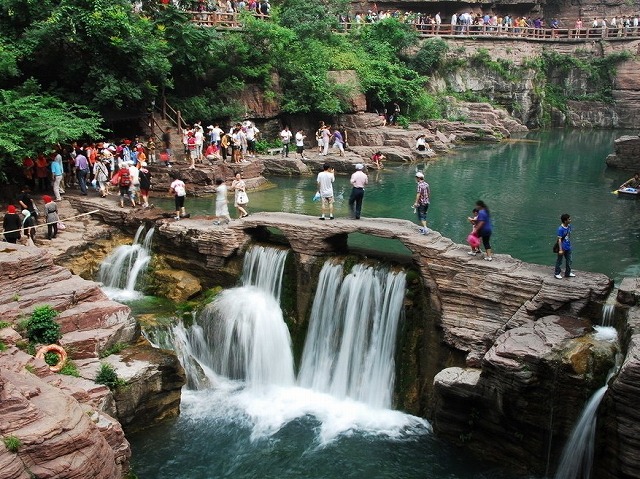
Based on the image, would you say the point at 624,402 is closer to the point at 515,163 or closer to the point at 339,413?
the point at 339,413

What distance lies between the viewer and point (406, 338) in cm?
1441

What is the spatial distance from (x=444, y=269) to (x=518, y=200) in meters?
12.1

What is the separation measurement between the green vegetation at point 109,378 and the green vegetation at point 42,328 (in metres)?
1.17

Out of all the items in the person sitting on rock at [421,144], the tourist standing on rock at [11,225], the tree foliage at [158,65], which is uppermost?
the tree foliage at [158,65]

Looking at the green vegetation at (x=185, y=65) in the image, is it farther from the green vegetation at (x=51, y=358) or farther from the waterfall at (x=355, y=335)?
the waterfall at (x=355, y=335)

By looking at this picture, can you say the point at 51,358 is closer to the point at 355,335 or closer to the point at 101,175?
the point at 355,335

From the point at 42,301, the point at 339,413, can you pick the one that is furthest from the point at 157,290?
the point at 339,413

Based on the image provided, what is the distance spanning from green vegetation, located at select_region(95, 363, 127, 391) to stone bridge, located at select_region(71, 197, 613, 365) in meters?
5.15

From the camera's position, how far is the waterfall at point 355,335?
47.3 feet

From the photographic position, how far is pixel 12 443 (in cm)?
816

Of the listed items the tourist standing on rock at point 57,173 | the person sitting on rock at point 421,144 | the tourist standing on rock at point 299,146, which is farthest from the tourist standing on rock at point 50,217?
the person sitting on rock at point 421,144

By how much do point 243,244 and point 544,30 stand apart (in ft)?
127

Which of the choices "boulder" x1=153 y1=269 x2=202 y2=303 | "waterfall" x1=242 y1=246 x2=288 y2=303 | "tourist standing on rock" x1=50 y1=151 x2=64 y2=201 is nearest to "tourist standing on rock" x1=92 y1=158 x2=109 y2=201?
"tourist standing on rock" x1=50 y1=151 x2=64 y2=201

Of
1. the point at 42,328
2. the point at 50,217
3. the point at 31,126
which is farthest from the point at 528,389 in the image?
the point at 31,126
